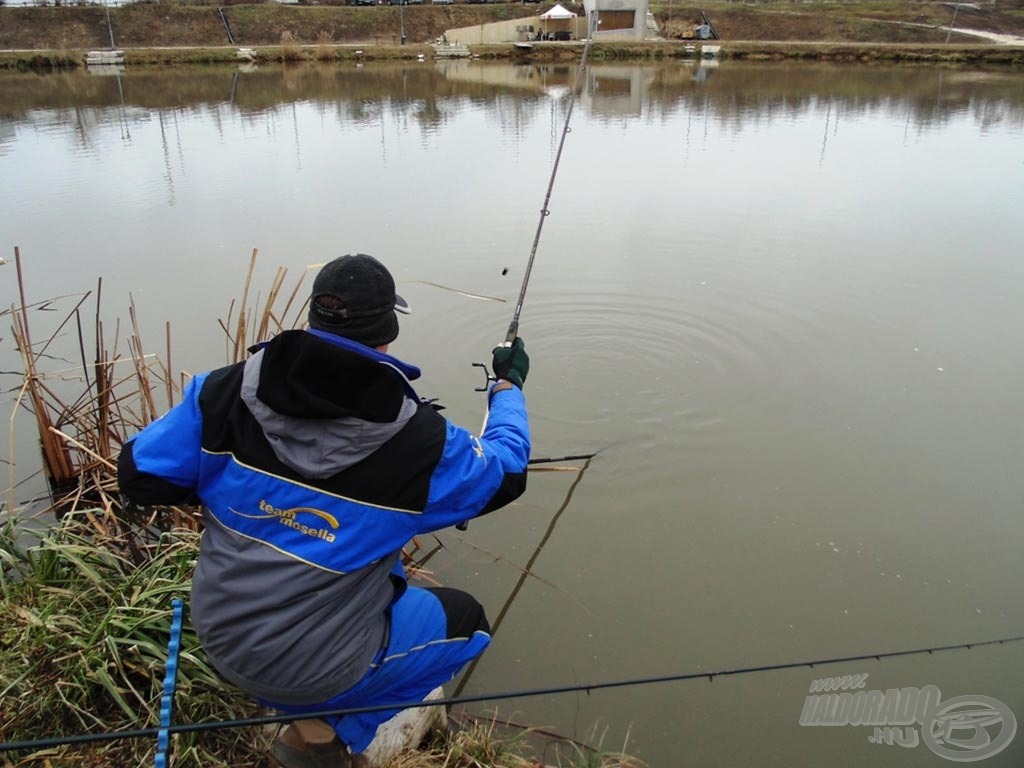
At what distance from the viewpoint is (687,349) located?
17.2 ft

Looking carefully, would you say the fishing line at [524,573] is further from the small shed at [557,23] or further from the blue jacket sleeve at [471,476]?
the small shed at [557,23]

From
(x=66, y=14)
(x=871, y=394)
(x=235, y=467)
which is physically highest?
(x=66, y=14)

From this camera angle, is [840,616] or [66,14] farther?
[66,14]

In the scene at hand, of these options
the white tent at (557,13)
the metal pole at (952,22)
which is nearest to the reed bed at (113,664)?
the white tent at (557,13)

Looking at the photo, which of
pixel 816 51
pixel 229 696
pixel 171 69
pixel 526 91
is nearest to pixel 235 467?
pixel 229 696

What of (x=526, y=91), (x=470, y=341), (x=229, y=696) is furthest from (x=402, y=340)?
(x=526, y=91)

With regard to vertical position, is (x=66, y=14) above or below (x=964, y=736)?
above

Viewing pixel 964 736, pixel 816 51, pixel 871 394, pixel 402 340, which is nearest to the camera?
pixel 964 736

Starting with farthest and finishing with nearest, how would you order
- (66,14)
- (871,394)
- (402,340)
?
(66,14) < (402,340) < (871,394)

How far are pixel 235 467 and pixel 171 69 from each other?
97.6 ft

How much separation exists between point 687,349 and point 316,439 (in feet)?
13.2

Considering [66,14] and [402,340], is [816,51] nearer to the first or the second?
[402,340]

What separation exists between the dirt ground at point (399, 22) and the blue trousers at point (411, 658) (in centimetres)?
3784

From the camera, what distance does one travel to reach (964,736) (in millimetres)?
2453
